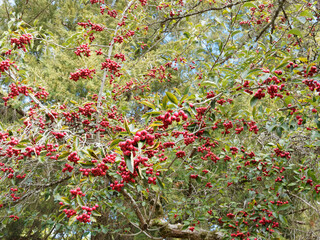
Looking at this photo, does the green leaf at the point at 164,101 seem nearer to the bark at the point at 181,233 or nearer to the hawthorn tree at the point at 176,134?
the hawthorn tree at the point at 176,134

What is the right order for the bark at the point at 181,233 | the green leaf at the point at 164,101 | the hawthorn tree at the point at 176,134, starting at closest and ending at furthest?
the green leaf at the point at 164,101
the hawthorn tree at the point at 176,134
the bark at the point at 181,233

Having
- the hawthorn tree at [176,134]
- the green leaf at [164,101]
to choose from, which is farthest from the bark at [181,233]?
the green leaf at [164,101]

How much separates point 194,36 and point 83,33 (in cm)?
171

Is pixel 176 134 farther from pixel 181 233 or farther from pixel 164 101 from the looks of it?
pixel 181 233

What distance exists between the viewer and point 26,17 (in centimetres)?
611

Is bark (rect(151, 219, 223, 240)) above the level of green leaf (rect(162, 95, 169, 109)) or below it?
below

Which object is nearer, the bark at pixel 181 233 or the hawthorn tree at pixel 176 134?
the hawthorn tree at pixel 176 134

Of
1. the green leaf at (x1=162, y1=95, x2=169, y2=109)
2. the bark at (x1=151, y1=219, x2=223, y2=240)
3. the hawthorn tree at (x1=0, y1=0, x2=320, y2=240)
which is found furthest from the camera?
the bark at (x1=151, y1=219, x2=223, y2=240)

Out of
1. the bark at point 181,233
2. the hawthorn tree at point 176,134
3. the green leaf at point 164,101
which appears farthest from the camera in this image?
the bark at point 181,233

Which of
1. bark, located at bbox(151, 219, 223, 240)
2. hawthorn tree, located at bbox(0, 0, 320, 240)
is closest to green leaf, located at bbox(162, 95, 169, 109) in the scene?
hawthorn tree, located at bbox(0, 0, 320, 240)

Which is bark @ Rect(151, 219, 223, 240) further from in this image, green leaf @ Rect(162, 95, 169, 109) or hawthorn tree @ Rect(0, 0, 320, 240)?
green leaf @ Rect(162, 95, 169, 109)

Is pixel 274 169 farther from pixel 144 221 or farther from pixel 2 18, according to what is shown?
pixel 2 18

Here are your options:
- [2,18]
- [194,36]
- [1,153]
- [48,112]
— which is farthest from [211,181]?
[2,18]

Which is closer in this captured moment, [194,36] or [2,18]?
[194,36]
